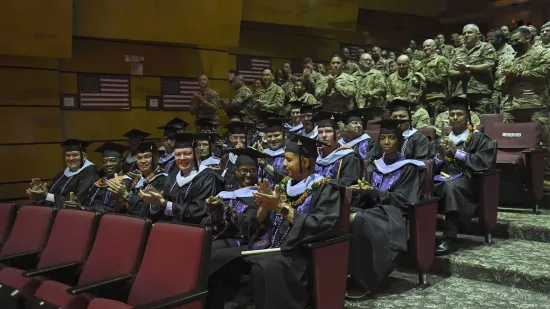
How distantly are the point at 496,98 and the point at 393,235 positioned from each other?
4.15 meters

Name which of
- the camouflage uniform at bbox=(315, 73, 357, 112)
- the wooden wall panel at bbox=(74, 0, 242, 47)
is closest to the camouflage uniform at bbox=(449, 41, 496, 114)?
the camouflage uniform at bbox=(315, 73, 357, 112)

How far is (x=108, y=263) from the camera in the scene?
9.52 feet

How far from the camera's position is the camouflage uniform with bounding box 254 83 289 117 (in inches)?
359

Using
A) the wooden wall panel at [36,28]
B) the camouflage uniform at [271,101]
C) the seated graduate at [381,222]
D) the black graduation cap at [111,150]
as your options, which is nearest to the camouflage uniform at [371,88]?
the camouflage uniform at [271,101]

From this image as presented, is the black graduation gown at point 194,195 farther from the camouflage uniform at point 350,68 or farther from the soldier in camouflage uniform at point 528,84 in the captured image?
the camouflage uniform at point 350,68

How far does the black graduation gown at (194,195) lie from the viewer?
3.99 meters

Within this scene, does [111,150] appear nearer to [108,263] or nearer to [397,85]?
[108,263]

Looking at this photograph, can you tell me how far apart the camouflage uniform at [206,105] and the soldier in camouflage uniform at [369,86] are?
242cm

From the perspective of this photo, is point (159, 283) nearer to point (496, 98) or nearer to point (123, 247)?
point (123, 247)

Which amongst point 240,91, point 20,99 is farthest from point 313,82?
point 20,99

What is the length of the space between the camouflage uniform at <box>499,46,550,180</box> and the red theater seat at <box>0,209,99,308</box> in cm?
489

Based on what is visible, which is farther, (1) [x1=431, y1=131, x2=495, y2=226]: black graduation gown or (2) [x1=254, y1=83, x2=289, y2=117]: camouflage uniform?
(2) [x1=254, y1=83, x2=289, y2=117]: camouflage uniform

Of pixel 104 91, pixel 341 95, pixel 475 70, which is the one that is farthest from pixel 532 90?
pixel 104 91

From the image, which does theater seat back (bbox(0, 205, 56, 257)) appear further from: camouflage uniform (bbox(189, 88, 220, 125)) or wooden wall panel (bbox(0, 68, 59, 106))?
camouflage uniform (bbox(189, 88, 220, 125))
